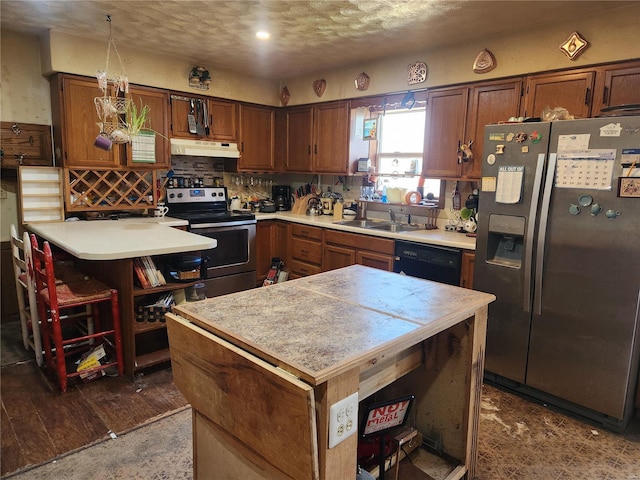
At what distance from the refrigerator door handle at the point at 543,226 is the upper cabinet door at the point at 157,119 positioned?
10.9ft

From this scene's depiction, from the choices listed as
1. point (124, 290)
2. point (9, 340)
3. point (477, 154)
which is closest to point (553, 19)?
point (477, 154)

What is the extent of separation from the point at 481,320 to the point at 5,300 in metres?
4.04

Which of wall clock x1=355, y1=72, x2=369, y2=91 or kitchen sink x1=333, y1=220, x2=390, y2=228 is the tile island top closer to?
kitchen sink x1=333, y1=220, x2=390, y2=228

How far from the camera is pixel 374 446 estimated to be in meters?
1.72

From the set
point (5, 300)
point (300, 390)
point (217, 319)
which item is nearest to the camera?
point (300, 390)

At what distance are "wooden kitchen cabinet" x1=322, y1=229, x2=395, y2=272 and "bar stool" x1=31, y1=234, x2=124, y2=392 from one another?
6.83ft

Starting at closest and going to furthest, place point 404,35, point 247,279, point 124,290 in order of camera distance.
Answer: point 124,290
point 404,35
point 247,279

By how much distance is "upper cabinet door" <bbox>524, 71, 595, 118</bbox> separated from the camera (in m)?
2.77

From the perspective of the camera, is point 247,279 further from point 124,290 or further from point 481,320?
point 481,320

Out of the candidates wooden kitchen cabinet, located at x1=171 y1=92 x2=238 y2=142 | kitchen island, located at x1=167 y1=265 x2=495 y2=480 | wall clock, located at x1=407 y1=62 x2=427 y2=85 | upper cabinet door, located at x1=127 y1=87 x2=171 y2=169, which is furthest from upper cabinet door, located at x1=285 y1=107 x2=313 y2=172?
kitchen island, located at x1=167 y1=265 x2=495 y2=480

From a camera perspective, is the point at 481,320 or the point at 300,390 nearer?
the point at 300,390

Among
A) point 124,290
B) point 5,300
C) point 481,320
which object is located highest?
point 481,320

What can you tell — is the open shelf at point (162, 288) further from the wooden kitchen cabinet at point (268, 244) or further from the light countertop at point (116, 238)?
the wooden kitchen cabinet at point (268, 244)

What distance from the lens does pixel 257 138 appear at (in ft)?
15.9
